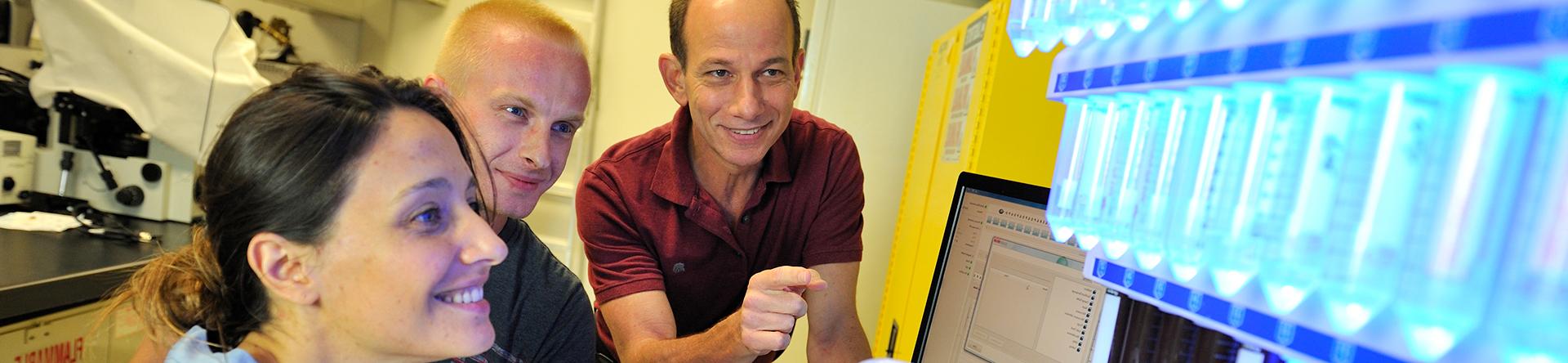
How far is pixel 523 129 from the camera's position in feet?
4.67

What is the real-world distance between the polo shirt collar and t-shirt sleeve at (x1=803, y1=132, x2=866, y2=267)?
0.29 ft

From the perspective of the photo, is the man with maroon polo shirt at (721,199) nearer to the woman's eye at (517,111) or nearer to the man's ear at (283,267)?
the woman's eye at (517,111)

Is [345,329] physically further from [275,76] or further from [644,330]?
[275,76]

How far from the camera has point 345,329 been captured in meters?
1.05

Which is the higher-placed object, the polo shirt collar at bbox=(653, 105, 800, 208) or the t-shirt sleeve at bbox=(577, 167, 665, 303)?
the polo shirt collar at bbox=(653, 105, 800, 208)

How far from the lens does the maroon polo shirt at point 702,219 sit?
168cm

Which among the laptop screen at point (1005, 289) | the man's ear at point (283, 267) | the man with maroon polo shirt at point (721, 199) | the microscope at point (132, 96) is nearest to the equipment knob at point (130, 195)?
the microscope at point (132, 96)

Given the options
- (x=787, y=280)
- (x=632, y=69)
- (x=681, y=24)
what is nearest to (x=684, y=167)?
(x=681, y=24)

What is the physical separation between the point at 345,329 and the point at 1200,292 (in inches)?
35.2

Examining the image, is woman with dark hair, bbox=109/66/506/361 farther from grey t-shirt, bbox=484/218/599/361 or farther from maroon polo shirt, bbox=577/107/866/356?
maroon polo shirt, bbox=577/107/866/356

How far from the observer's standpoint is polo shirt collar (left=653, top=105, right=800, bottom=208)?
168cm

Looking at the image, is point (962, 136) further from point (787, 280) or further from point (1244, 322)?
point (1244, 322)

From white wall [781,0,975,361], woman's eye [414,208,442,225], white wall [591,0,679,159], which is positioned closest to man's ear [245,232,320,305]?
woman's eye [414,208,442,225]

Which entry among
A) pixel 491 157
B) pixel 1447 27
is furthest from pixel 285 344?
pixel 1447 27
